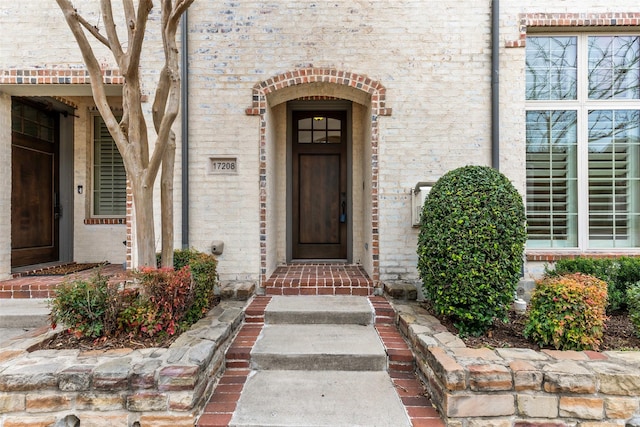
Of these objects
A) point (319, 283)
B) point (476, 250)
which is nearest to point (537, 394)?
point (476, 250)

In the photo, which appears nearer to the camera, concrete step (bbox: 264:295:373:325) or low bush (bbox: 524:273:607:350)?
low bush (bbox: 524:273:607:350)

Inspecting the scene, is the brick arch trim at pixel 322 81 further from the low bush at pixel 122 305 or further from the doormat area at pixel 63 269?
the doormat area at pixel 63 269

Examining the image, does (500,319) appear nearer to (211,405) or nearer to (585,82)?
(211,405)

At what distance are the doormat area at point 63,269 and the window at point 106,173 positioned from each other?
0.83m

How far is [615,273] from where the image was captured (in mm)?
3451

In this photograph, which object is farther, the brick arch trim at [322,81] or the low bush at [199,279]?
the brick arch trim at [322,81]

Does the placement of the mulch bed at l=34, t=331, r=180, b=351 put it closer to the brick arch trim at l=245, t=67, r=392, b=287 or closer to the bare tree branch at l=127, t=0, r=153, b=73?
the brick arch trim at l=245, t=67, r=392, b=287

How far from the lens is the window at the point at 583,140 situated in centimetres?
421

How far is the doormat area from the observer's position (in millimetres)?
4605

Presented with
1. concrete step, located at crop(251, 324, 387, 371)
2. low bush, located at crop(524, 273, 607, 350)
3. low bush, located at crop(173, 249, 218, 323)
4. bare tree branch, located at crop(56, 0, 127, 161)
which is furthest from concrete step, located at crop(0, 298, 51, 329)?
low bush, located at crop(524, 273, 607, 350)

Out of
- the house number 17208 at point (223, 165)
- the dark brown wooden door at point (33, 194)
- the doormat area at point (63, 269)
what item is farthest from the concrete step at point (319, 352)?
the dark brown wooden door at point (33, 194)

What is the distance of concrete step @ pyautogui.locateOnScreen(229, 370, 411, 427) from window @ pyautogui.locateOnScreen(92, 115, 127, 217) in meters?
4.20

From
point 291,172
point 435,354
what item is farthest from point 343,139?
point 435,354

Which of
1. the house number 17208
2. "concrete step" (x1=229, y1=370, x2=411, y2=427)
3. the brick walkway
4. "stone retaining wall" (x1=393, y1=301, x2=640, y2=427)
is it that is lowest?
"concrete step" (x1=229, y1=370, x2=411, y2=427)
